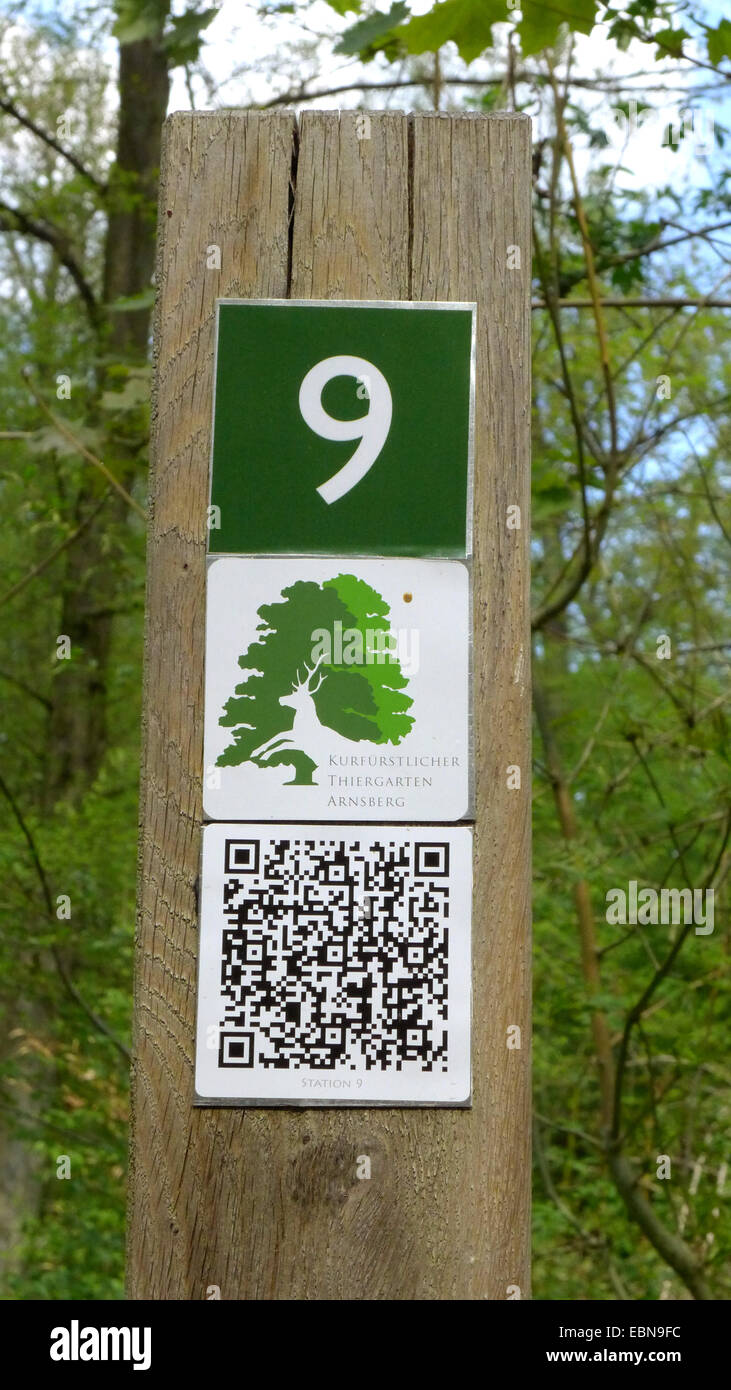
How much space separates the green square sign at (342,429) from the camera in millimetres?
1603

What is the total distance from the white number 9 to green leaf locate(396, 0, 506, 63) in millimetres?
1053

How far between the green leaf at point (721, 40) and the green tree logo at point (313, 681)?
1512mm

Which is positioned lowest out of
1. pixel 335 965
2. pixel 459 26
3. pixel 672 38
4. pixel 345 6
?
pixel 335 965

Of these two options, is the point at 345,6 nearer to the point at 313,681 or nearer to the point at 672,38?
the point at 672,38

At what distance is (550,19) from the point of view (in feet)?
7.71

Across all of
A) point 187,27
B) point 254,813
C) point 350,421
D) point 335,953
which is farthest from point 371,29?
point 335,953

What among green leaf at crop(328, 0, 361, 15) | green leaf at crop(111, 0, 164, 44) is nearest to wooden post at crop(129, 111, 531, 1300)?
green leaf at crop(328, 0, 361, 15)

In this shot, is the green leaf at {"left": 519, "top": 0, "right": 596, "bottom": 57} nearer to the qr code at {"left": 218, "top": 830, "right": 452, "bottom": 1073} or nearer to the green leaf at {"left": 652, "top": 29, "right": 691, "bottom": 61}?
the green leaf at {"left": 652, "top": 29, "right": 691, "bottom": 61}

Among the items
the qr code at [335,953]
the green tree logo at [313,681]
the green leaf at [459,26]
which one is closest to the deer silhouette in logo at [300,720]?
the green tree logo at [313,681]

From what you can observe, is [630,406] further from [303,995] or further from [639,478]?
[303,995]

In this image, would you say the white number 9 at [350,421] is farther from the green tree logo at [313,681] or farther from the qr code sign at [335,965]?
the qr code sign at [335,965]

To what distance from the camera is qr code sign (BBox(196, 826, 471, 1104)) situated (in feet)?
5.01

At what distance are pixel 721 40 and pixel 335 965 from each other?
6.27 feet

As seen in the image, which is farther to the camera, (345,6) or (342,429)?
(345,6)
